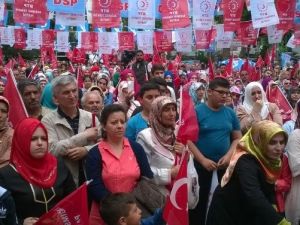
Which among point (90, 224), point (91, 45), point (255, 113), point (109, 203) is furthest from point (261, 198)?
point (91, 45)

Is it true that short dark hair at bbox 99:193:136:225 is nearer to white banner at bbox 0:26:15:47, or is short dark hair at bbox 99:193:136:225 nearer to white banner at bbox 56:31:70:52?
white banner at bbox 56:31:70:52

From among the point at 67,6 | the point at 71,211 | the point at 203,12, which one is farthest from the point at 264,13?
the point at 71,211

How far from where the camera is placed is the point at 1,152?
13.9 ft

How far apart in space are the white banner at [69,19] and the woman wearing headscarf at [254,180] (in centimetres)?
1107

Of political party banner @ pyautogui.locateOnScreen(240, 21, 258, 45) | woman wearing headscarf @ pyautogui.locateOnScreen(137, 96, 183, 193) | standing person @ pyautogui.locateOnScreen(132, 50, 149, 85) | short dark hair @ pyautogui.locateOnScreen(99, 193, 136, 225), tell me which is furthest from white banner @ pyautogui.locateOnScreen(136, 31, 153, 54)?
short dark hair @ pyautogui.locateOnScreen(99, 193, 136, 225)

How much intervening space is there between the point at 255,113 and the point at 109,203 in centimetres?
356

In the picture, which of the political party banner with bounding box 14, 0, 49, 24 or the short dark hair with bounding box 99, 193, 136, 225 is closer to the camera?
the short dark hair with bounding box 99, 193, 136, 225

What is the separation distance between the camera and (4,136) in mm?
4348

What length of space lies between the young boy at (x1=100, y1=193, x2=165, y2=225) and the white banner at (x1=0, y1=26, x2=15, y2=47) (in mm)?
22986

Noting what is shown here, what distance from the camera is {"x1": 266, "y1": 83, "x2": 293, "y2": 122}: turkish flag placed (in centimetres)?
831

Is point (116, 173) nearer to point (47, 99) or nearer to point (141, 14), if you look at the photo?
point (47, 99)

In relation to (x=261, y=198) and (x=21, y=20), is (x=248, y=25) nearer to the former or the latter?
(x=21, y=20)

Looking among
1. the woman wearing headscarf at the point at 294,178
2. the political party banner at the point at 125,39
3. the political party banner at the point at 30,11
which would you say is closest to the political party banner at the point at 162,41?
the political party banner at the point at 125,39

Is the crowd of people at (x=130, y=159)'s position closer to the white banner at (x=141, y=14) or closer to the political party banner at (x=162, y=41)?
the white banner at (x=141, y=14)
